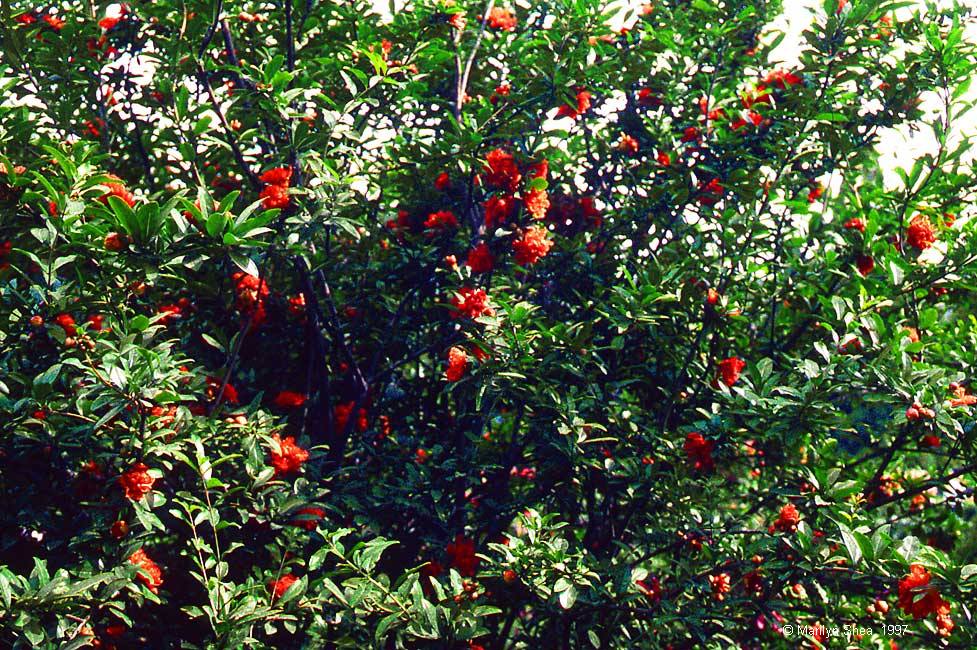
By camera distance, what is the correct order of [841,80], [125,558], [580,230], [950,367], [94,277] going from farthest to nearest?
[580,230], [841,80], [950,367], [94,277], [125,558]

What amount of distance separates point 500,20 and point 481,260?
1450 millimetres

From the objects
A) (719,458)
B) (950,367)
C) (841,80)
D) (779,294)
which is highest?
(841,80)

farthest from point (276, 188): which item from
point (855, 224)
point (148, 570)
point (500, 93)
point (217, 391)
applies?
point (855, 224)

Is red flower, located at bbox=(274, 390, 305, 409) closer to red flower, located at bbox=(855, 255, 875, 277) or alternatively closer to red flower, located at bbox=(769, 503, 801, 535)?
red flower, located at bbox=(769, 503, 801, 535)

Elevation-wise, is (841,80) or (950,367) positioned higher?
(841,80)

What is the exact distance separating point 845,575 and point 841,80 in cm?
221

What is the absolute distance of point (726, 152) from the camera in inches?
158

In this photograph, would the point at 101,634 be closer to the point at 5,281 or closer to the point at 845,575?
the point at 5,281

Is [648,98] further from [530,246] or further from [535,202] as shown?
[530,246]

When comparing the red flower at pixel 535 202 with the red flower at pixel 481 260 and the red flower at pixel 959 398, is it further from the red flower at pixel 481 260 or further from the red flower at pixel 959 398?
the red flower at pixel 959 398

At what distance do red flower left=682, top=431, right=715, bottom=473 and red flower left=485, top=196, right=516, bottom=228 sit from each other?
46.4 inches

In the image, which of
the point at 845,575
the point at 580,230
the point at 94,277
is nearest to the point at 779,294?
the point at 580,230

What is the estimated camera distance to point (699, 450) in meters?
3.51

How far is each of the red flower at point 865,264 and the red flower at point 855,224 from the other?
5.3 inches
